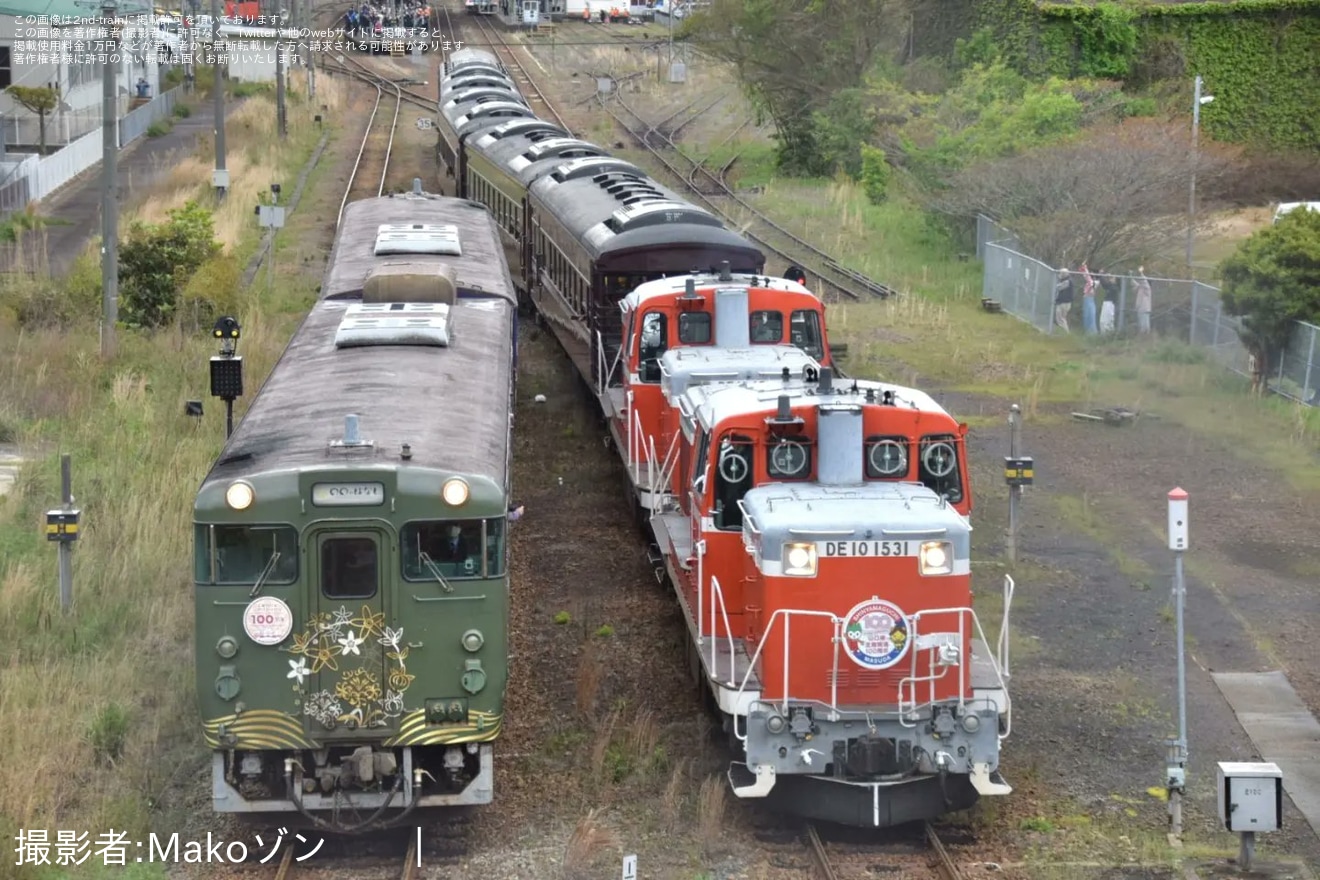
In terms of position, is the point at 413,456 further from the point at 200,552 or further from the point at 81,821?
the point at 81,821

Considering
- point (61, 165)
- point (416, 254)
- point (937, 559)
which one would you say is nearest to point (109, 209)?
point (416, 254)

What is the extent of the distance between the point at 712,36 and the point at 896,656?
43.3 metres

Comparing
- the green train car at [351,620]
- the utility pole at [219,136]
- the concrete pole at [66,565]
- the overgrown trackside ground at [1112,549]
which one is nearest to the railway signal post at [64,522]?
the concrete pole at [66,565]

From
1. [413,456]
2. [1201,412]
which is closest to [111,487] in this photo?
[413,456]

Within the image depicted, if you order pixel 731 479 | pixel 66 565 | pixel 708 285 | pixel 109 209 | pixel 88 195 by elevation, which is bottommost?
pixel 66 565

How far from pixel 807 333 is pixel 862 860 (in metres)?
7.95

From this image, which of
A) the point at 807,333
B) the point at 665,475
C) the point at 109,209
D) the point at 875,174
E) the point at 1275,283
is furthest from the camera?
the point at 875,174

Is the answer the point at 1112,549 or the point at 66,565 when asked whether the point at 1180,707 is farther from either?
the point at 66,565

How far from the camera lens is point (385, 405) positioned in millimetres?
12984

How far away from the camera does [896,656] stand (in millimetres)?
12234

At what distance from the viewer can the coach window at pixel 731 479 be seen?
13.2m

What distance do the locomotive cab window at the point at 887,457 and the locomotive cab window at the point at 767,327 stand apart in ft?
20.2

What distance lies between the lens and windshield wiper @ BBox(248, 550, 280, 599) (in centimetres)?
1152

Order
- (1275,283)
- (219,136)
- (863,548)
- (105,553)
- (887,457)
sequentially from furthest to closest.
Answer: (219,136), (1275,283), (105,553), (887,457), (863,548)
